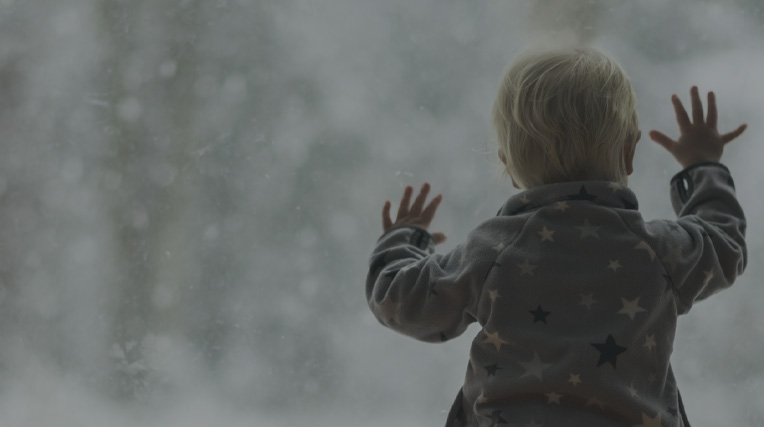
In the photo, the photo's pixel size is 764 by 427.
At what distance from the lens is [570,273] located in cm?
74

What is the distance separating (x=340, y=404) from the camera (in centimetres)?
108

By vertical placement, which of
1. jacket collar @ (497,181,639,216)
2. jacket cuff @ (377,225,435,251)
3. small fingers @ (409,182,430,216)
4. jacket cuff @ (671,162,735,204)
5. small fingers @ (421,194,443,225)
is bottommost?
jacket collar @ (497,181,639,216)

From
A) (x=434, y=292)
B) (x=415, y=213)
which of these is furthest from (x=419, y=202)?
(x=434, y=292)

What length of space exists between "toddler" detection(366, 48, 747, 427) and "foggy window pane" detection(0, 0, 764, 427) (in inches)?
9.0

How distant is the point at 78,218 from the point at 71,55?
196 millimetres

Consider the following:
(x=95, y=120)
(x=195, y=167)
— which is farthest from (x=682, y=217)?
(x=95, y=120)

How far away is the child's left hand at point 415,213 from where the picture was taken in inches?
36.4

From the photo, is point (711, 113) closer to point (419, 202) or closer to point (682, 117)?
point (682, 117)

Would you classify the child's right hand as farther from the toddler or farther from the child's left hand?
the child's left hand

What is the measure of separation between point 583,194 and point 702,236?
104mm

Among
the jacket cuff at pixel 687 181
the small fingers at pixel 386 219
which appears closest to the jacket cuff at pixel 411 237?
the small fingers at pixel 386 219

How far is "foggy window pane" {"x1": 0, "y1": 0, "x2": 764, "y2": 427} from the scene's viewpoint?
1.02m

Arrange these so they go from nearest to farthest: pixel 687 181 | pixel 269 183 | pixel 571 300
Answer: pixel 571 300
pixel 687 181
pixel 269 183

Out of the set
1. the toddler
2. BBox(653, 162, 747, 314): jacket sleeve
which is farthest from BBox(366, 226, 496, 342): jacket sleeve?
BBox(653, 162, 747, 314): jacket sleeve
